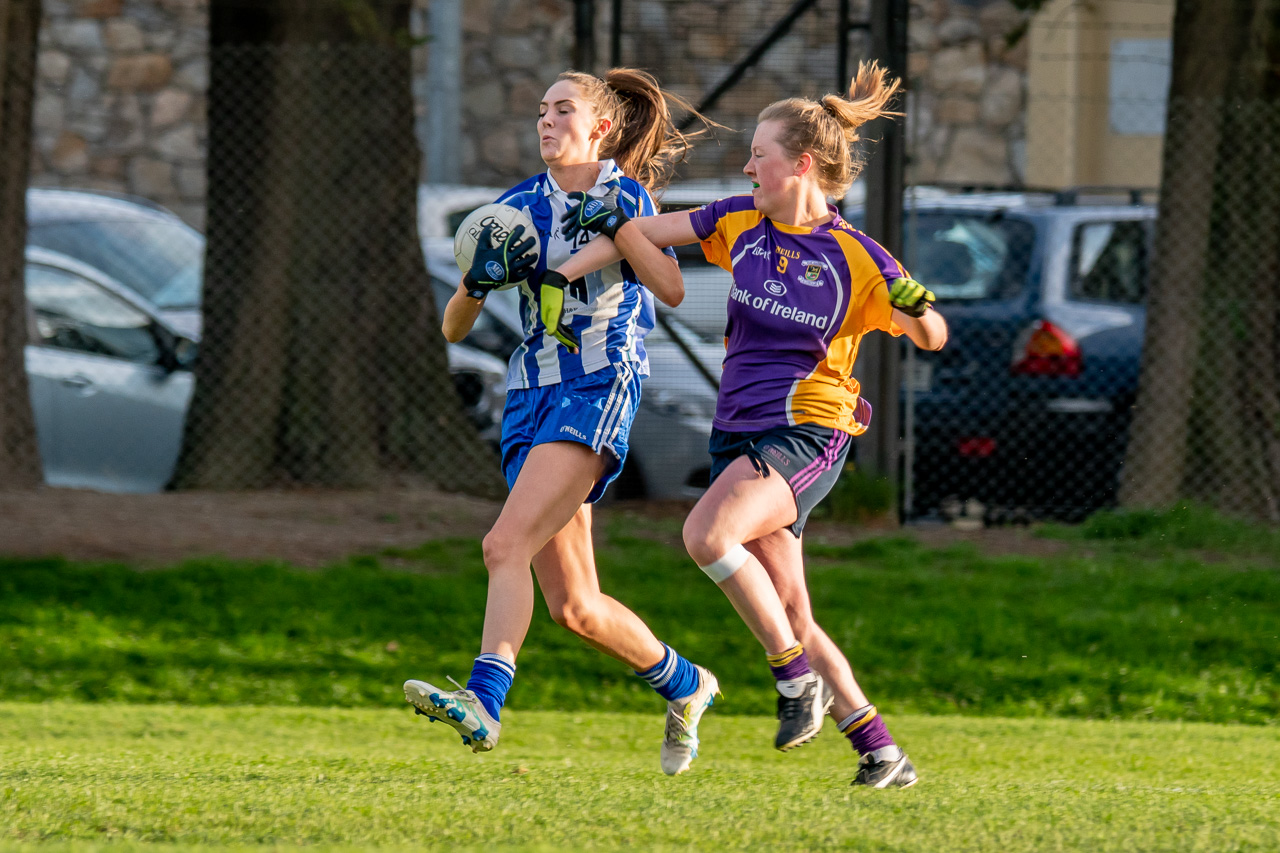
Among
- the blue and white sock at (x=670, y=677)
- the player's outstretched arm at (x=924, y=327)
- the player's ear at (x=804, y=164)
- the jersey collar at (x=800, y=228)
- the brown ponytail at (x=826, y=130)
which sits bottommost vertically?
the blue and white sock at (x=670, y=677)

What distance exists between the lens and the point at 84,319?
9656 millimetres

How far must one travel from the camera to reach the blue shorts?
4391 mm

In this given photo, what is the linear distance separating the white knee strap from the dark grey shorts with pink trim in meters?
0.24

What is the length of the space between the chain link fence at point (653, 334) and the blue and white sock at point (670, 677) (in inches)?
185

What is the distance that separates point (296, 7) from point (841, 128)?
19.3ft

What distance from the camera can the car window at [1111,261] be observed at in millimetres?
9469

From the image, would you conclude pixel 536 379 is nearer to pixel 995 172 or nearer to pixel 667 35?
pixel 667 35

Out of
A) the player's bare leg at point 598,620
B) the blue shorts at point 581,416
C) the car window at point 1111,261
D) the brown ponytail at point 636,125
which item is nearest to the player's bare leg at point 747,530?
the blue shorts at point 581,416

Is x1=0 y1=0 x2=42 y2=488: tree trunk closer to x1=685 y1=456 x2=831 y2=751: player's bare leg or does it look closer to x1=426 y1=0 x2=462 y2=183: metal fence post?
x1=685 y1=456 x2=831 y2=751: player's bare leg

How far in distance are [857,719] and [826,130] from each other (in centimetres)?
164

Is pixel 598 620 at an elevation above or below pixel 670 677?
above

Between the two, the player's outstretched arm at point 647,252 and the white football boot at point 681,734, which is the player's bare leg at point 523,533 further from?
the white football boot at point 681,734

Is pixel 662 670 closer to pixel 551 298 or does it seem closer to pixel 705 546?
pixel 705 546

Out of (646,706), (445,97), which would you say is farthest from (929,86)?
(646,706)
